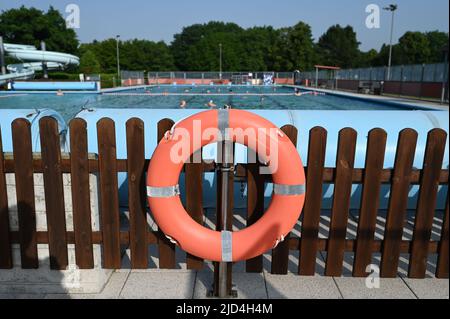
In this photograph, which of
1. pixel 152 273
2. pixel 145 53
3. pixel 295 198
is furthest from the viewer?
pixel 145 53

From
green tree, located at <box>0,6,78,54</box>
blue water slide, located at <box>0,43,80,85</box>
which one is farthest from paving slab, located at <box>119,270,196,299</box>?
green tree, located at <box>0,6,78,54</box>

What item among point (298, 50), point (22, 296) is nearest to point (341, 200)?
point (22, 296)

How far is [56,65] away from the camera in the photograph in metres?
31.7

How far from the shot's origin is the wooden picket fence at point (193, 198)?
7.28 ft

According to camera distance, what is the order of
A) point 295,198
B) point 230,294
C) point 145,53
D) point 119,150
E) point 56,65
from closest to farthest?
1. point 295,198
2. point 230,294
3. point 119,150
4. point 56,65
5. point 145,53

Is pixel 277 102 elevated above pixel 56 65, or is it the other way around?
pixel 56 65

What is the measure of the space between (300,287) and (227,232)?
644 millimetres

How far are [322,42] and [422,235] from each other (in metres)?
77.2

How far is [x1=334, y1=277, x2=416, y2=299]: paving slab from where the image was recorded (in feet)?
7.58

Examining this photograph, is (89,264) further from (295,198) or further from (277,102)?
(277,102)

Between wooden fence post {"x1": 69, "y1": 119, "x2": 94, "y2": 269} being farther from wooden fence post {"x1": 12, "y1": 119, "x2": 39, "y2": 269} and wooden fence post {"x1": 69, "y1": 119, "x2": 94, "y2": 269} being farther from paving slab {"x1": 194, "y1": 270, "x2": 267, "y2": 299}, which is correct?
paving slab {"x1": 194, "y1": 270, "x2": 267, "y2": 299}

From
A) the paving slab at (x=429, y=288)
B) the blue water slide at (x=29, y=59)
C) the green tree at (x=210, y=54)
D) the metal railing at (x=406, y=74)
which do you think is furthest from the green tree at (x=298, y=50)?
the paving slab at (x=429, y=288)

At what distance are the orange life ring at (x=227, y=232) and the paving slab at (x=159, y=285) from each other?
13.6 inches

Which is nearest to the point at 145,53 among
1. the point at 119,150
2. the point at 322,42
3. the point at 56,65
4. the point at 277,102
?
the point at 56,65
